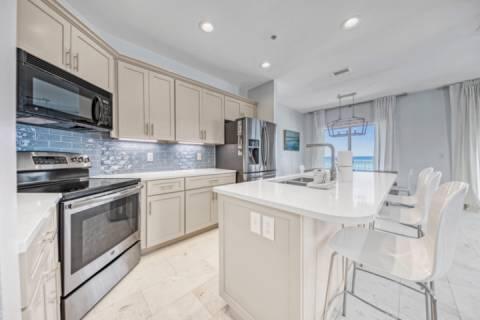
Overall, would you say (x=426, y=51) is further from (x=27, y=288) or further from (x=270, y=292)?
(x=27, y=288)

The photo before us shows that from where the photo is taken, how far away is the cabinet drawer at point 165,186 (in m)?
2.02

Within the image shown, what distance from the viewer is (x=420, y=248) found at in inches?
38.5

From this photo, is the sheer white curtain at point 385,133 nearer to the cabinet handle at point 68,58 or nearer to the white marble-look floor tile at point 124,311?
the white marble-look floor tile at point 124,311

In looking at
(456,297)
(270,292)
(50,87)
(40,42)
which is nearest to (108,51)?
(40,42)

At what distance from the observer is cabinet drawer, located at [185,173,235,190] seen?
93.7 inches

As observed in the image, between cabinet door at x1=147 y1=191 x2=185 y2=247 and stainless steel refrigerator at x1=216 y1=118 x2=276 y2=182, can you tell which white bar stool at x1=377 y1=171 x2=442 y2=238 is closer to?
stainless steel refrigerator at x1=216 y1=118 x2=276 y2=182

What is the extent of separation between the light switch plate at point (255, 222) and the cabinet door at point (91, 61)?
2013 mm

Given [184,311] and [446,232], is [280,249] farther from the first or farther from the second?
[184,311]

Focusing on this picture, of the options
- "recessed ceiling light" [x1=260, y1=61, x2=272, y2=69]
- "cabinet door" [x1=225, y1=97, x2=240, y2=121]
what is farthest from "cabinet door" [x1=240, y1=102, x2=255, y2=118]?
"recessed ceiling light" [x1=260, y1=61, x2=272, y2=69]

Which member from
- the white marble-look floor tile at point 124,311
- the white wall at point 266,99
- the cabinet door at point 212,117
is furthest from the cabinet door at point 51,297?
the white wall at point 266,99

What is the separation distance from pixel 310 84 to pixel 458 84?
294 cm

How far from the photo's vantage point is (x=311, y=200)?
0.99 metres

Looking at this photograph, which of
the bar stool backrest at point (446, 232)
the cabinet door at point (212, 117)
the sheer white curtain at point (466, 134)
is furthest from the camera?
the sheer white curtain at point (466, 134)

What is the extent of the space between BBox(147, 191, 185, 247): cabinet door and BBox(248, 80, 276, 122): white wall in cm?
235
